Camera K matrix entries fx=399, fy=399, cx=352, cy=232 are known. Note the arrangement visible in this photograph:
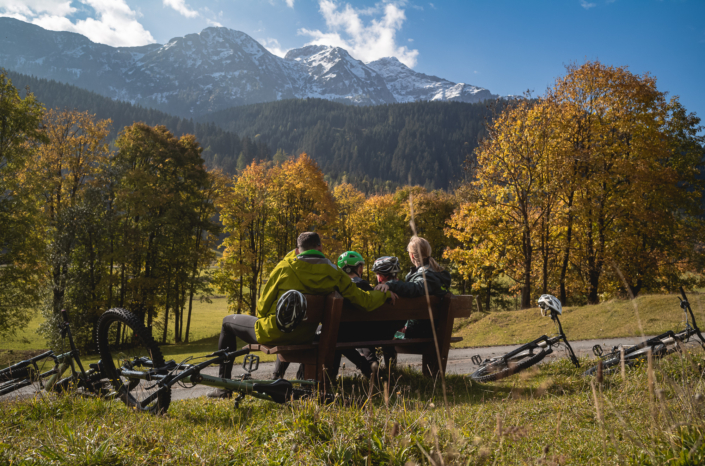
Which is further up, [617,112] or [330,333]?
[617,112]

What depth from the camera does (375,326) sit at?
536 cm

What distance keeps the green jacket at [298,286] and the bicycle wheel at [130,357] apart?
3.53 ft

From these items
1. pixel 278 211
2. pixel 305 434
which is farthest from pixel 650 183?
pixel 278 211

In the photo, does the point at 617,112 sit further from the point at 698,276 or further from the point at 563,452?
the point at 563,452

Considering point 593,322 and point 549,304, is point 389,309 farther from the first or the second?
point 593,322

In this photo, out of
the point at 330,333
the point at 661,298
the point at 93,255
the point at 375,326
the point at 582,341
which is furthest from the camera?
the point at 93,255

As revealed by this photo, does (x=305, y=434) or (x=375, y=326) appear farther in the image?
(x=375, y=326)

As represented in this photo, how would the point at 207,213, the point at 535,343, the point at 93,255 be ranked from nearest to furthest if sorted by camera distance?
the point at 535,343 < the point at 93,255 < the point at 207,213

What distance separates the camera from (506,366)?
642cm

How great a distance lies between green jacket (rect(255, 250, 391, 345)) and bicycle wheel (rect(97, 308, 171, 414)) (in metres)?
1.07

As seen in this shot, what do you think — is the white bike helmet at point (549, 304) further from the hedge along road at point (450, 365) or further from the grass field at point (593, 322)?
the grass field at point (593, 322)

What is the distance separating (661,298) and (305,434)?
15632 millimetres

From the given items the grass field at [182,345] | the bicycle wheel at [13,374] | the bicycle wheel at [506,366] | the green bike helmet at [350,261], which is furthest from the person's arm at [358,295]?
the grass field at [182,345]

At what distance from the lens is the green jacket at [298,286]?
4.39 metres
